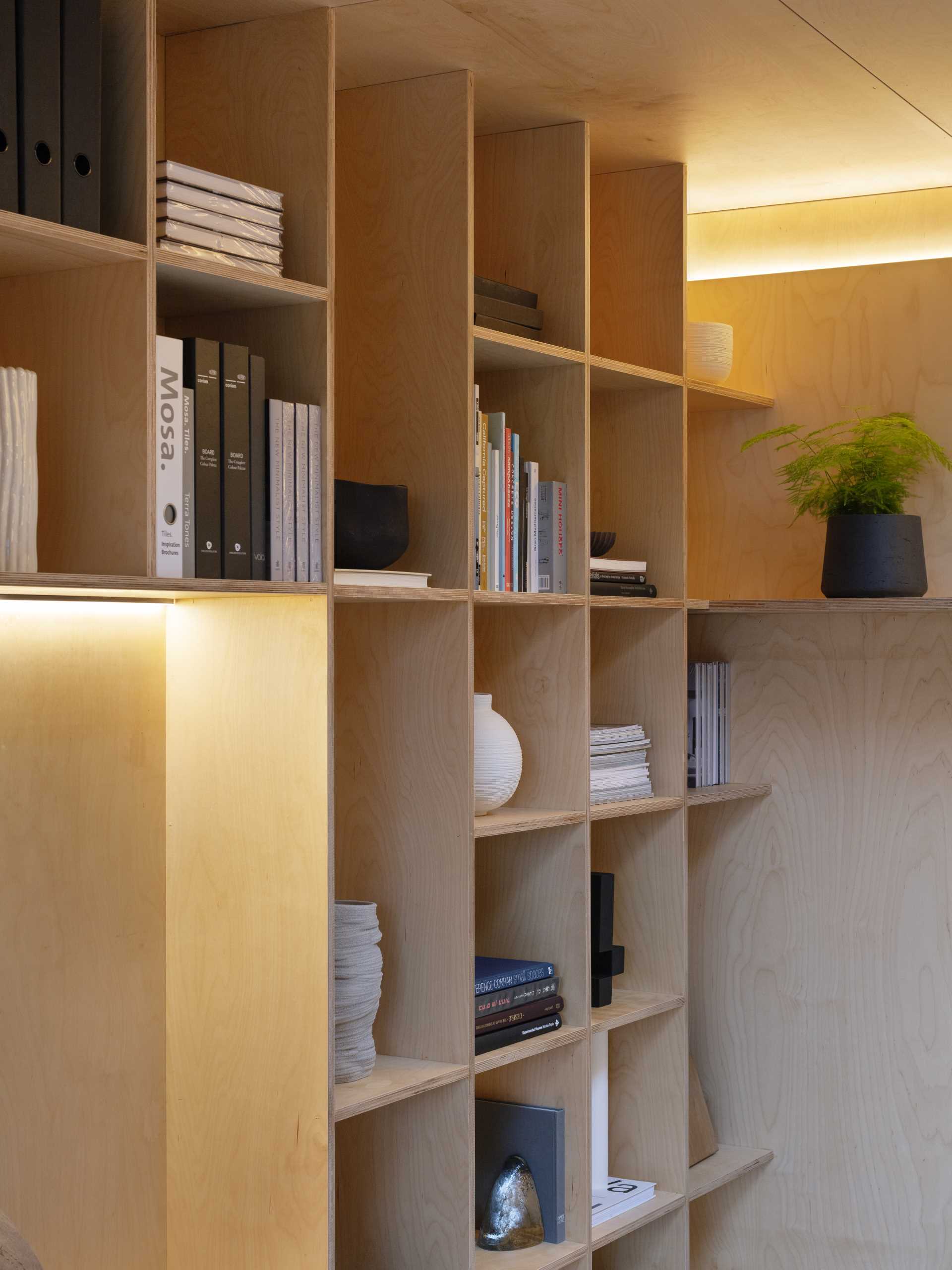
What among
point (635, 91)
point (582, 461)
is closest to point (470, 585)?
point (582, 461)

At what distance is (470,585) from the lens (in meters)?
2.61

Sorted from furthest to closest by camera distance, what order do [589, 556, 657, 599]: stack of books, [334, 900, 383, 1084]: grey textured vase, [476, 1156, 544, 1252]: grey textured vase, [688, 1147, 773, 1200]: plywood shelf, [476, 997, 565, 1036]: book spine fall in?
1. [688, 1147, 773, 1200]: plywood shelf
2. [589, 556, 657, 599]: stack of books
3. [476, 1156, 544, 1252]: grey textured vase
4. [476, 997, 565, 1036]: book spine
5. [334, 900, 383, 1084]: grey textured vase

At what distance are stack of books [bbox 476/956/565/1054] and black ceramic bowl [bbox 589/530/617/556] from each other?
0.85 m

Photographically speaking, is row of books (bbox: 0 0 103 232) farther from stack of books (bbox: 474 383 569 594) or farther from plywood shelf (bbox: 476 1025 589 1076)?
plywood shelf (bbox: 476 1025 589 1076)

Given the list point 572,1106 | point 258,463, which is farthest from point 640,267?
point 572,1106

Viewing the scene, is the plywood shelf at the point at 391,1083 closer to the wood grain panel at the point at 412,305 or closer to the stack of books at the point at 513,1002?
the stack of books at the point at 513,1002

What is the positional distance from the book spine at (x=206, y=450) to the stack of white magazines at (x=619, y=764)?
1.13 metres

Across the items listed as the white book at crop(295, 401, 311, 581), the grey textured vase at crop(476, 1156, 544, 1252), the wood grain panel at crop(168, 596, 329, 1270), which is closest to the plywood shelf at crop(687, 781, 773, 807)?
the grey textured vase at crop(476, 1156, 544, 1252)

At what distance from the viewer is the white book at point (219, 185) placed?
2074 millimetres

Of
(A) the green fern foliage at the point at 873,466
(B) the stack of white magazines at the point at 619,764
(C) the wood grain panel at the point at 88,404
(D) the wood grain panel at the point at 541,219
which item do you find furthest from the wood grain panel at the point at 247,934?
(A) the green fern foliage at the point at 873,466

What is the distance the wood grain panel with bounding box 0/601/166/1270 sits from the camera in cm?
234

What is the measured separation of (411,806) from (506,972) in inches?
15.2

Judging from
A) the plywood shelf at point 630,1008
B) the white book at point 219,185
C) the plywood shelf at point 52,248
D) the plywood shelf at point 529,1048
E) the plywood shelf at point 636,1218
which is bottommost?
the plywood shelf at point 636,1218

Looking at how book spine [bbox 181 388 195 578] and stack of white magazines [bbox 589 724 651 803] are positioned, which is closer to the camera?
book spine [bbox 181 388 195 578]
